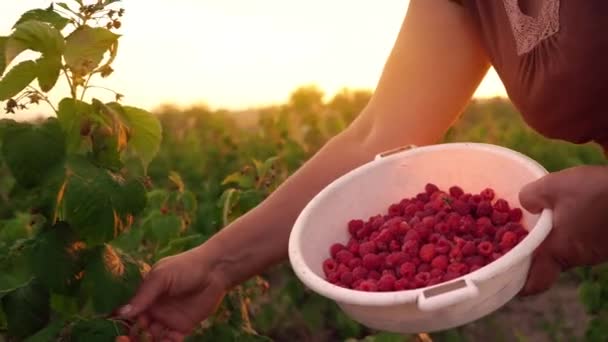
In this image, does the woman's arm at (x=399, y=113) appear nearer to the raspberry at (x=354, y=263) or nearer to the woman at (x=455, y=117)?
the woman at (x=455, y=117)

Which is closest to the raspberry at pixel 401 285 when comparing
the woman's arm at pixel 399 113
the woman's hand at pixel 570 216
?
the woman's hand at pixel 570 216

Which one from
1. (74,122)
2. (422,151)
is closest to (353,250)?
(422,151)

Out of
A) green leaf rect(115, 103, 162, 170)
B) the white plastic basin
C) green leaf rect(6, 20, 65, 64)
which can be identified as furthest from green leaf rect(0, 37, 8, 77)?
the white plastic basin

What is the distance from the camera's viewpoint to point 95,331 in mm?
1809

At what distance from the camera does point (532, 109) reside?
197 cm

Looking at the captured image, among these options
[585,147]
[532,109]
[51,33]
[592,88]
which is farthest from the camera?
[585,147]

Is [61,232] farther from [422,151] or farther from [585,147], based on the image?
[585,147]

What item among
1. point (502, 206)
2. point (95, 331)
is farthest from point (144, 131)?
point (502, 206)

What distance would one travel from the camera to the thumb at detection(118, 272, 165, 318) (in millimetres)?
1869

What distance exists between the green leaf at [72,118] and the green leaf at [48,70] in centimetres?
5

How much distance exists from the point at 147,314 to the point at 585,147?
2422 millimetres

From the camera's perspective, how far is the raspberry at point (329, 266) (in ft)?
6.16

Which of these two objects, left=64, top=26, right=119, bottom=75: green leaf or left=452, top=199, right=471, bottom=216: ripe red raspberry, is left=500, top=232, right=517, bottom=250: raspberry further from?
left=64, top=26, right=119, bottom=75: green leaf

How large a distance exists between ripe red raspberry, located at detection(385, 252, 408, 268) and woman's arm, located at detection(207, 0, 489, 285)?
34 centimetres
